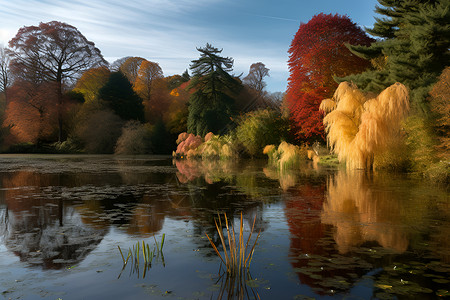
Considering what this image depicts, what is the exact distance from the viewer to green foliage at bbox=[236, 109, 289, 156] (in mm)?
26766

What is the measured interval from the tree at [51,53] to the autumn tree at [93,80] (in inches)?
183

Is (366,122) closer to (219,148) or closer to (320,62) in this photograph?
(320,62)

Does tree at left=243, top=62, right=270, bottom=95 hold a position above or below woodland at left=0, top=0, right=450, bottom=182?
above

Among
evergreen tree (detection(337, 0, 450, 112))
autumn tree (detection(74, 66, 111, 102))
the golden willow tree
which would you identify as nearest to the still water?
the golden willow tree

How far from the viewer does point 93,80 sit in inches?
1785

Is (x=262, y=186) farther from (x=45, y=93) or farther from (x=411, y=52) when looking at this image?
(x=45, y=93)

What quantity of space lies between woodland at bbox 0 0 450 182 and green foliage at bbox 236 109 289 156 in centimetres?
8

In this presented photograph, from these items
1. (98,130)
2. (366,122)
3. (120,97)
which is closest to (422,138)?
(366,122)

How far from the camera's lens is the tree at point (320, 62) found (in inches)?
901

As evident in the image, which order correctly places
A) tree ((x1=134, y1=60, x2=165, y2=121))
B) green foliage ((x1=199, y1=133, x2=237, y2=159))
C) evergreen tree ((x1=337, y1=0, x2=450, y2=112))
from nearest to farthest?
1. evergreen tree ((x1=337, y1=0, x2=450, y2=112))
2. green foliage ((x1=199, y1=133, x2=237, y2=159))
3. tree ((x1=134, y1=60, x2=165, y2=121))

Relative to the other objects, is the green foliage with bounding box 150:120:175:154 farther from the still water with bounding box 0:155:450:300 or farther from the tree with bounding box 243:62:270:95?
the still water with bounding box 0:155:450:300

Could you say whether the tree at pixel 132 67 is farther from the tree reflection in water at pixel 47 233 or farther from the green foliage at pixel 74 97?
the tree reflection in water at pixel 47 233

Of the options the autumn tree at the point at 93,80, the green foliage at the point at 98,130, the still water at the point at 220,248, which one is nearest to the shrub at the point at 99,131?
the green foliage at the point at 98,130

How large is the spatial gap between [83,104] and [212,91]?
14.2 meters
